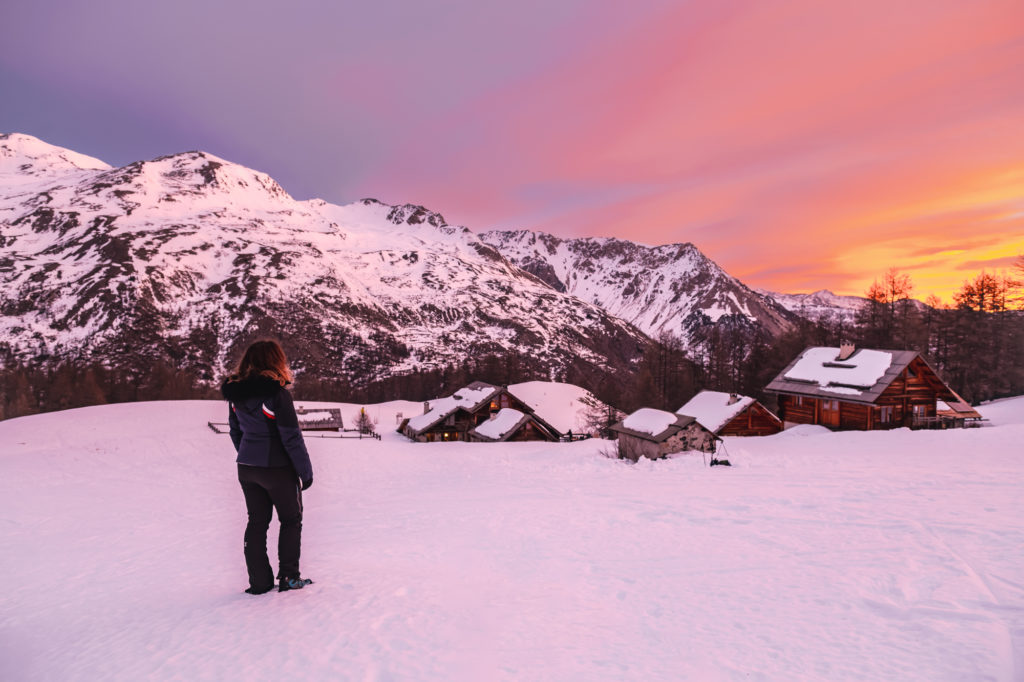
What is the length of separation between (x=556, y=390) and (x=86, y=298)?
20368 cm

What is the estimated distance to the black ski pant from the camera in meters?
5.84

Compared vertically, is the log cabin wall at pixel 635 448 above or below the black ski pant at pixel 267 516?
below

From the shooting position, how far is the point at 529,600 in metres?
5.68

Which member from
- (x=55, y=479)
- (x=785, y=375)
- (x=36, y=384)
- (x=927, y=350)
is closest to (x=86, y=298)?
(x=36, y=384)

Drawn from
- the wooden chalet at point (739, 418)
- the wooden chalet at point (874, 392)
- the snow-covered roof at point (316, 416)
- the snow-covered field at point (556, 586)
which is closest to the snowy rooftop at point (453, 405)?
the snow-covered roof at point (316, 416)

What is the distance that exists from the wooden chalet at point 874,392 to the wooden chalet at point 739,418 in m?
3.85

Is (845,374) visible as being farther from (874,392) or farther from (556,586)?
(556,586)

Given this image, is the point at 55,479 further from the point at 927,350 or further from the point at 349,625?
the point at 927,350

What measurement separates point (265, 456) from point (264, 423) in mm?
416

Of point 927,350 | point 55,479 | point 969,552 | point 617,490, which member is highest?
point 927,350

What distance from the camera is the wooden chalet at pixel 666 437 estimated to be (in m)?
27.7

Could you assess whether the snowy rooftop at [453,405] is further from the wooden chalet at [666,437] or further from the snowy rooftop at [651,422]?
the wooden chalet at [666,437]

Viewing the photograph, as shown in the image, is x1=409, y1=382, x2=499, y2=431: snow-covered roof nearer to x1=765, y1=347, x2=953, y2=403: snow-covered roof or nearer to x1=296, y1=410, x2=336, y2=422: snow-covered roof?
x1=296, y1=410, x2=336, y2=422: snow-covered roof

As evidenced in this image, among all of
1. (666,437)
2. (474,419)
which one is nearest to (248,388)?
(666,437)
